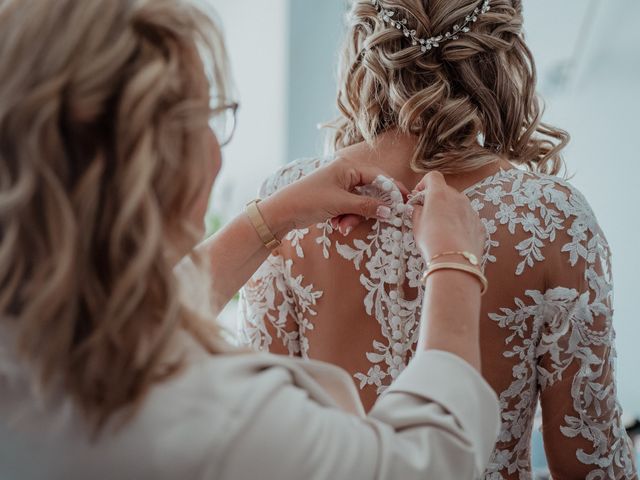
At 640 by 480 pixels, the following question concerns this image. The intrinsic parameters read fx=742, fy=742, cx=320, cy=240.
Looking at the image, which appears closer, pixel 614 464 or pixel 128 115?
pixel 128 115

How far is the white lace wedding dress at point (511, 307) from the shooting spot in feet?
4.03

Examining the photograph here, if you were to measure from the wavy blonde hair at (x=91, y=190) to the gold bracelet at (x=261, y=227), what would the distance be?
0.60 meters

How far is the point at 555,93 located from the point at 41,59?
266 centimetres

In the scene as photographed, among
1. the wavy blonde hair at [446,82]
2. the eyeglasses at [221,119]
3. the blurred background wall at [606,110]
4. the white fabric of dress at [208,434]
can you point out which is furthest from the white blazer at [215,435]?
the blurred background wall at [606,110]

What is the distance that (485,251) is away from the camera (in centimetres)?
124

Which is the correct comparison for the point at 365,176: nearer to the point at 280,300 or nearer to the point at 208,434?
the point at 280,300

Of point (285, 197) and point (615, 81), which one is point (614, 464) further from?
point (615, 81)

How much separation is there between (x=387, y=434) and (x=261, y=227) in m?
0.61

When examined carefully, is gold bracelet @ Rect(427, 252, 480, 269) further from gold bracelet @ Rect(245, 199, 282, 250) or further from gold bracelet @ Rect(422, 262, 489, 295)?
gold bracelet @ Rect(245, 199, 282, 250)

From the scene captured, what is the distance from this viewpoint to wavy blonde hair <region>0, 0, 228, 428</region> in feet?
2.13

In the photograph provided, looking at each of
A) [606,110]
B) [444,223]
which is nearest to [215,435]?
[444,223]

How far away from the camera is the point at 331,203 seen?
1.25 metres

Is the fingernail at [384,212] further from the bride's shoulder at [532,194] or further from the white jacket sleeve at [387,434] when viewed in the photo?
the white jacket sleeve at [387,434]

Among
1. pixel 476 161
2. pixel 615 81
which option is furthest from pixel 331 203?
pixel 615 81
